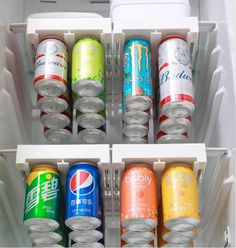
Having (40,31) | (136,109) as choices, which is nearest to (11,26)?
(40,31)

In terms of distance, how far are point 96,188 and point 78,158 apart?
82 mm

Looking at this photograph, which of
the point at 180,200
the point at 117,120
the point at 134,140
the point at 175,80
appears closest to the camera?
the point at 180,200

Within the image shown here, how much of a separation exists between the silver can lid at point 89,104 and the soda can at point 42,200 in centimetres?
17

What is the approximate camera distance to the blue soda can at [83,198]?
1.19m

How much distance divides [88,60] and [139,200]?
346 mm

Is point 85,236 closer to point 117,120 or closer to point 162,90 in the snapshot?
point 162,90

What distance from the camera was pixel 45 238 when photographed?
124 centimetres

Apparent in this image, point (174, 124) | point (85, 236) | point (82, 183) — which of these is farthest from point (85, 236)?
point (174, 124)

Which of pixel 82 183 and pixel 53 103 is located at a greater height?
pixel 53 103

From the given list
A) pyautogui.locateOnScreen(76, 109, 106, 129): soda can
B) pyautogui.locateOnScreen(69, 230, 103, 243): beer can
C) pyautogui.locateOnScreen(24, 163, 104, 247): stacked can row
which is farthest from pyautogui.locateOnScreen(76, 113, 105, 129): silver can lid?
pyautogui.locateOnScreen(69, 230, 103, 243): beer can

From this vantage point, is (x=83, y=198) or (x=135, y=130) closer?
(x=83, y=198)

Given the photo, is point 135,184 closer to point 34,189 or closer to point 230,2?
point 34,189

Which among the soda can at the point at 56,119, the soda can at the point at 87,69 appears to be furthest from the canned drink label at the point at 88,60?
the soda can at the point at 56,119

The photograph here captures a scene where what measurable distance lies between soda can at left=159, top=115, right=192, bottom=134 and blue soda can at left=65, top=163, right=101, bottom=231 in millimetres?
205
